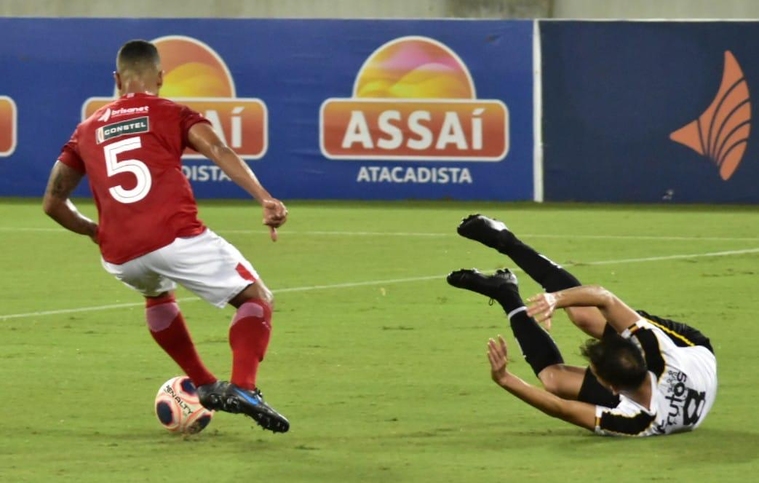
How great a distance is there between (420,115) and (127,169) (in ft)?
42.2

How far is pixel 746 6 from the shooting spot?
27.2 meters

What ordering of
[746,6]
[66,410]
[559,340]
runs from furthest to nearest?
[746,6] → [559,340] → [66,410]

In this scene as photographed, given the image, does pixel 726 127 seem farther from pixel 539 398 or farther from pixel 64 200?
pixel 64 200

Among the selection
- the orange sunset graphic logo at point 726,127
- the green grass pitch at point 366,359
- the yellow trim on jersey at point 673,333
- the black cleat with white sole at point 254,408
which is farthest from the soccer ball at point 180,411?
the orange sunset graphic logo at point 726,127

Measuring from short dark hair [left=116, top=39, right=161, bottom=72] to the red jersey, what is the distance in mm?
136

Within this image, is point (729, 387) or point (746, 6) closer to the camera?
point (729, 387)

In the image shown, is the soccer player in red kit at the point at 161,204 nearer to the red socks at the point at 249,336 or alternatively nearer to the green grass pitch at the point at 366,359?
the red socks at the point at 249,336

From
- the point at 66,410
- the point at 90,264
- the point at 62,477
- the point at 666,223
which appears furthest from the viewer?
the point at 666,223

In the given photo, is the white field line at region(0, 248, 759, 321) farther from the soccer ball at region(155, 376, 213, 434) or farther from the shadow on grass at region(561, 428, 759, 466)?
the shadow on grass at region(561, 428, 759, 466)

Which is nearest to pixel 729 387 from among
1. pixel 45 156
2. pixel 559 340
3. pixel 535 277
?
pixel 535 277

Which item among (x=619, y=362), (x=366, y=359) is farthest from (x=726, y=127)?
(x=619, y=362)

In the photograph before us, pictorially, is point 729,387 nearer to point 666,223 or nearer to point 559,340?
point 559,340

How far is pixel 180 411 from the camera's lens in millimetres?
7555

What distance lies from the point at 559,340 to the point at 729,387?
6.15 ft
